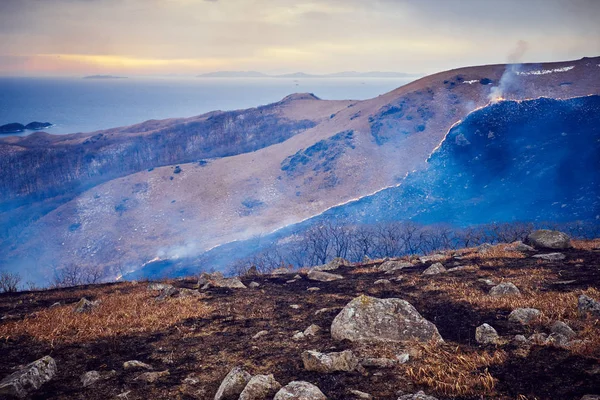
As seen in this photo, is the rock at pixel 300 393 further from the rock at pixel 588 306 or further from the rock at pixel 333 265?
the rock at pixel 333 265

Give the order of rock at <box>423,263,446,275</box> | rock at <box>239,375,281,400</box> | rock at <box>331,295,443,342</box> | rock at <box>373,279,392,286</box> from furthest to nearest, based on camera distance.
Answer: rock at <box>423,263,446,275</box>, rock at <box>373,279,392,286</box>, rock at <box>331,295,443,342</box>, rock at <box>239,375,281,400</box>

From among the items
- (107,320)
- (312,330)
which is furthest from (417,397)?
(107,320)

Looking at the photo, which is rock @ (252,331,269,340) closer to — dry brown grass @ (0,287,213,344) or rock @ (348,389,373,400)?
dry brown grass @ (0,287,213,344)

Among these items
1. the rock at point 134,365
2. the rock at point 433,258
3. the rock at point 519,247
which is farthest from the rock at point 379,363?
the rock at point 519,247

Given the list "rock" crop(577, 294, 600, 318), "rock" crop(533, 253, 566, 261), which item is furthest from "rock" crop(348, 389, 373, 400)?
"rock" crop(533, 253, 566, 261)

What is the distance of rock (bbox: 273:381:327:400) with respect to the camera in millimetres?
7880

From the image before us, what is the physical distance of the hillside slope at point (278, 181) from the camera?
64.9 metres

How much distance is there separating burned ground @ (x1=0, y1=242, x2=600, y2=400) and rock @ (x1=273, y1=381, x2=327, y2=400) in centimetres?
46

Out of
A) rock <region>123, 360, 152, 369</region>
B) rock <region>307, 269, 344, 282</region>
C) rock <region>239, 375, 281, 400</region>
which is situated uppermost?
rock <region>239, 375, 281, 400</region>

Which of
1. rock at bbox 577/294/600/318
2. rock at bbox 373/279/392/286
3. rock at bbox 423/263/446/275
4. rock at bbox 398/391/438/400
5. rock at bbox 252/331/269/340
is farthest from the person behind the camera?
rock at bbox 423/263/446/275

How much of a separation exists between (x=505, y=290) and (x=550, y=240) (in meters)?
10.2

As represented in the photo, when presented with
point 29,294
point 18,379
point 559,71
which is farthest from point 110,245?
point 559,71

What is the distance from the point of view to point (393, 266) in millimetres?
22672

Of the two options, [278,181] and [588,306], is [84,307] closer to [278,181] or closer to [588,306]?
[588,306]
